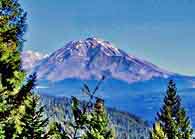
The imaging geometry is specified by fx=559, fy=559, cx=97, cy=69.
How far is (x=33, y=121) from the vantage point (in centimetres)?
3169

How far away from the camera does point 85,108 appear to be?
16188 millimetres

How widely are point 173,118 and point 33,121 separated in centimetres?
3579

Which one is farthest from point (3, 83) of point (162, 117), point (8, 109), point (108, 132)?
point (162, 117)

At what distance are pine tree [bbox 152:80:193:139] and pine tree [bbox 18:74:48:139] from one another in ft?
106

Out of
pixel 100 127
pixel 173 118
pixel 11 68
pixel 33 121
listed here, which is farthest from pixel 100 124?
pixel 173 118

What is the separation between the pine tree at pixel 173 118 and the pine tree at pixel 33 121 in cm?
3241

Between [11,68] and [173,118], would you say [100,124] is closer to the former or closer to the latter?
[11,68]

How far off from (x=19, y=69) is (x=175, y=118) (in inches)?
1761

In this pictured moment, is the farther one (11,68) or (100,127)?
(100,127)

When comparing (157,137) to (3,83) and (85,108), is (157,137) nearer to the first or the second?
(3,83)

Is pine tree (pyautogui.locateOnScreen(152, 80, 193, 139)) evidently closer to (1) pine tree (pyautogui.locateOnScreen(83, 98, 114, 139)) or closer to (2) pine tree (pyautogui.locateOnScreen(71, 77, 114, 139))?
(2) pine tree (pyautogui.locateOnScreen(71, 77, 114, 139))

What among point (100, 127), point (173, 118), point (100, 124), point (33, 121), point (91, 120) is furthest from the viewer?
point (173, 118)

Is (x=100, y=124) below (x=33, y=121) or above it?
above

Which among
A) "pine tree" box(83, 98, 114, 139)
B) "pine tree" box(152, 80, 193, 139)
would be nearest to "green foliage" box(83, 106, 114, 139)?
"pine tree" box(83, 98, 114, 139)
